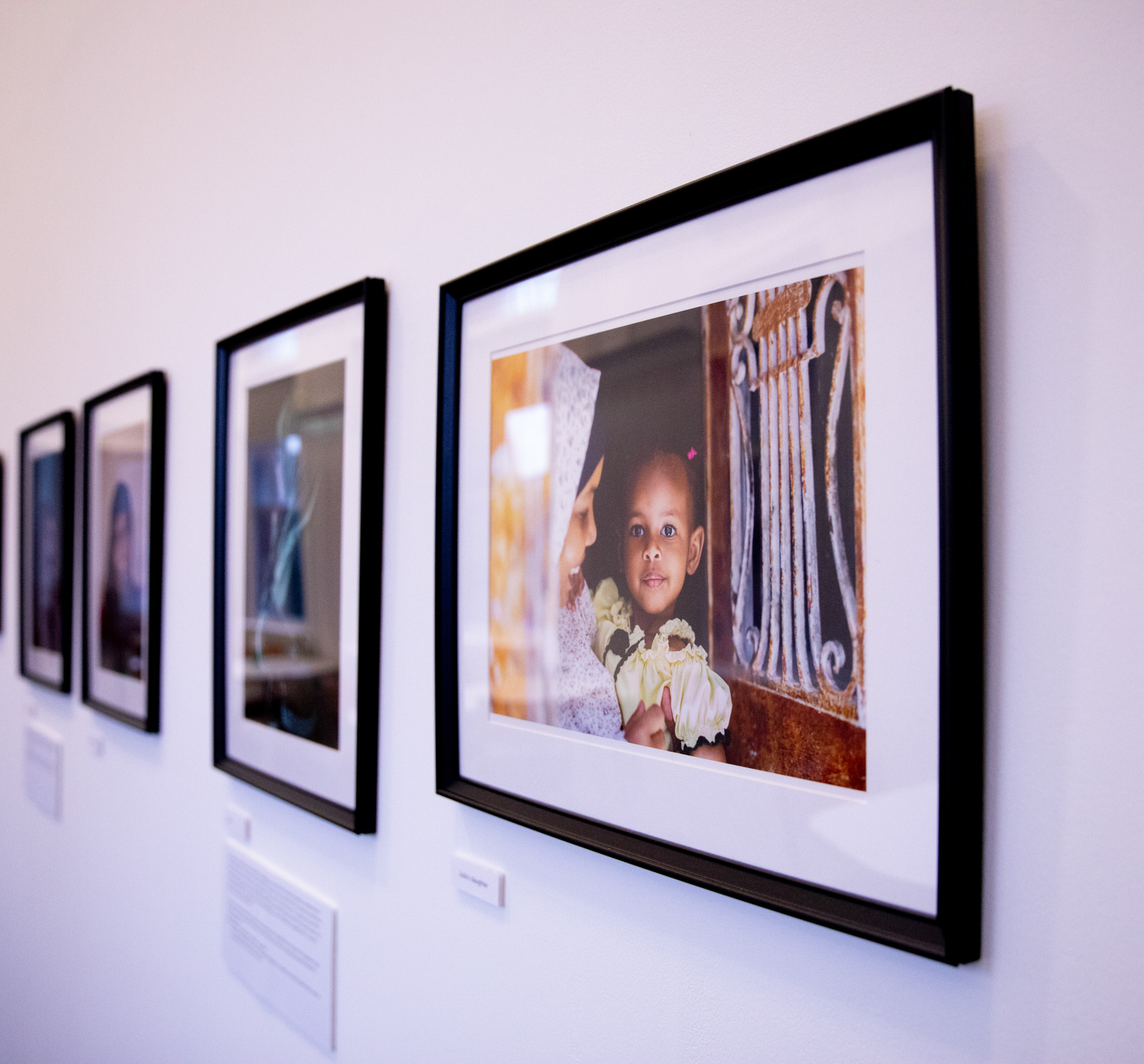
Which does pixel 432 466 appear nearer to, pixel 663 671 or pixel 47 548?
pixel 663 671

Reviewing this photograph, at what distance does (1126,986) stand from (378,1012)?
973 millimetres

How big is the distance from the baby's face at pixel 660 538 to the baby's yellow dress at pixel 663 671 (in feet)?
0.08

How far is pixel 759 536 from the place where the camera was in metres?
0.72

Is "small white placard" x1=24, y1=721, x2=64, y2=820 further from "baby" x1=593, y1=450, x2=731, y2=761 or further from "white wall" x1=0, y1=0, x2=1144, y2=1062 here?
"baby" x1=593, y1=450, x2=731, y2=761

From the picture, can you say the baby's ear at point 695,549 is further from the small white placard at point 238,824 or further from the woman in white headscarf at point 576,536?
the small white placard at point 238,824

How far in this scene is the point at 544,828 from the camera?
0.90 m

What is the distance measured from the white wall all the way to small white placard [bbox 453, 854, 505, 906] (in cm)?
2

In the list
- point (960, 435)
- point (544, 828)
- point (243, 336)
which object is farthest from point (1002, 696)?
point (243, 336)

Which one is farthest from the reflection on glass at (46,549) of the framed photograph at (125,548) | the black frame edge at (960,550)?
the black frame edge at (960,550)

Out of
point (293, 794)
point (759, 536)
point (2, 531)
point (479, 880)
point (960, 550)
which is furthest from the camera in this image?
point (2, 531)

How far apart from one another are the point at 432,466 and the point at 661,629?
1.50ft

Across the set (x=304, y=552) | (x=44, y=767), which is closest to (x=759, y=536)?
(x=304, y=552)

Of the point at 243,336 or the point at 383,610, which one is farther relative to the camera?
the point at 243,336

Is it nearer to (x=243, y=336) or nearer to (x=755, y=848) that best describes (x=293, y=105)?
(x=243, y=336)
